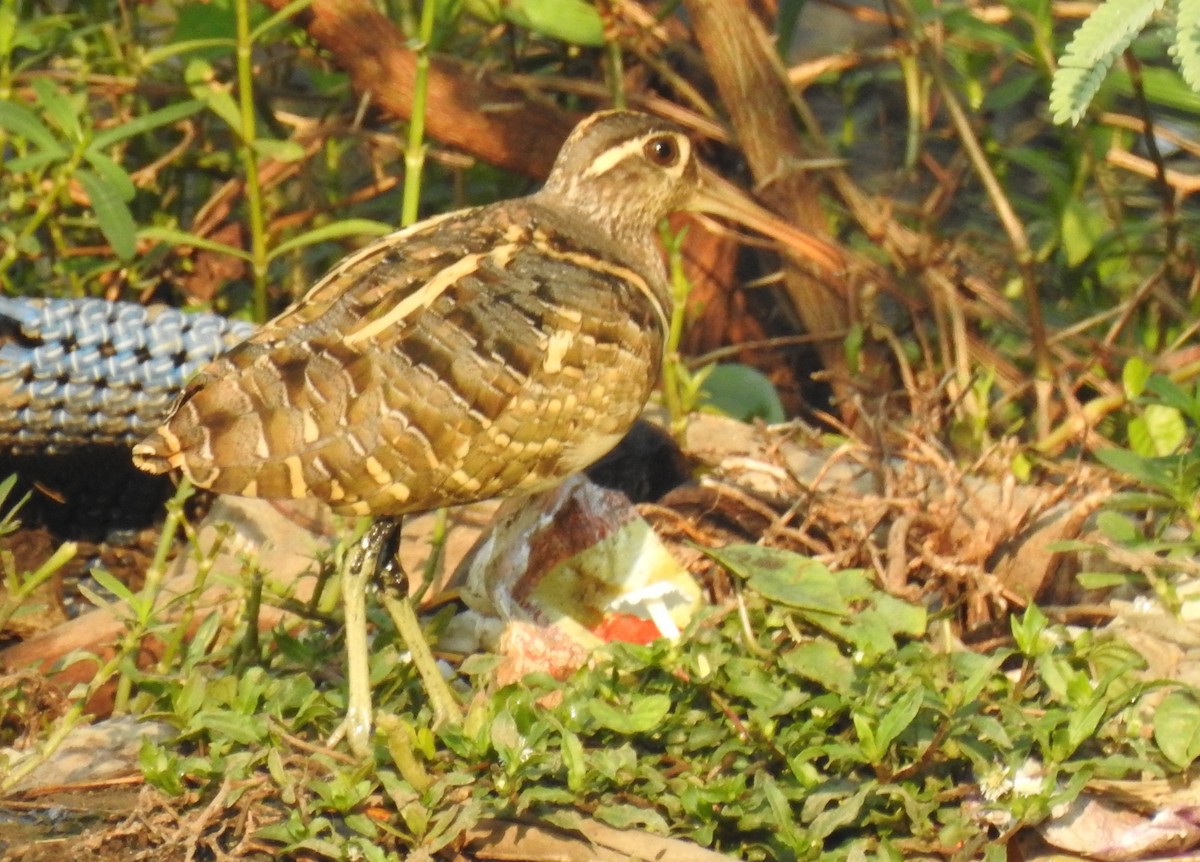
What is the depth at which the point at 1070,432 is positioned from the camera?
13.3ft

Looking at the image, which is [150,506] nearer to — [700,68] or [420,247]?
[420,247]

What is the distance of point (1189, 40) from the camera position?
85.0 inches

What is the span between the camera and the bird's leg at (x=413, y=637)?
303cm

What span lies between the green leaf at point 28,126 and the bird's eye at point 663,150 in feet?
4.35

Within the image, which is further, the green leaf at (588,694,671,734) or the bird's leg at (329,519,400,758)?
the bird's leg at (329,519,400,758)

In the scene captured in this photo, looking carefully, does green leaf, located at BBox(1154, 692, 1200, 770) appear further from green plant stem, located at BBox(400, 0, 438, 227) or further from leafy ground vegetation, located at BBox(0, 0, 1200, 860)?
green plant stem, located at BBox(400, 0, 438, 227)

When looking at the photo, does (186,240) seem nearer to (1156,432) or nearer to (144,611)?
(144,611)

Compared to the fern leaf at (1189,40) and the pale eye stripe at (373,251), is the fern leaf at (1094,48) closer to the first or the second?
the fern leaf at (1189,40)

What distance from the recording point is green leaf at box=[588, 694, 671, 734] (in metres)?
2.76

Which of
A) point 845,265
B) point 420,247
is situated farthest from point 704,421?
point 420,247

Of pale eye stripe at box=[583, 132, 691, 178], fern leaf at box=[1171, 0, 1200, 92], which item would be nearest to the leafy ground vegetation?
fern leaf at box=[1171, 0, 1200, 92]

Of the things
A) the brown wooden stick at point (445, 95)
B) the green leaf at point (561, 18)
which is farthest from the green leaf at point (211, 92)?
the green leaf at point (561, 18)

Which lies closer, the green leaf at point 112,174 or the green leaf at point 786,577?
the green leaf at point 786,577

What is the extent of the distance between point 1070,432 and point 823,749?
5.37ft
